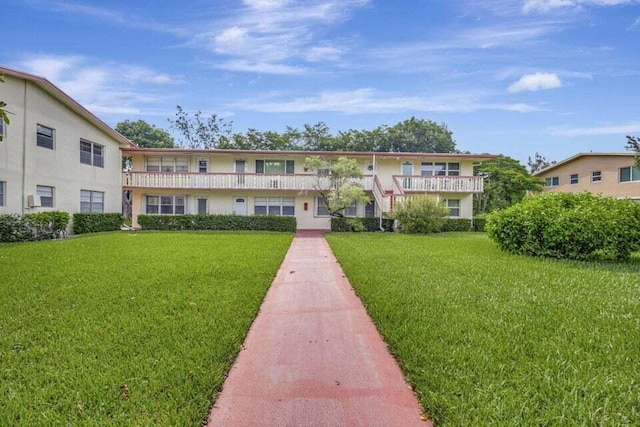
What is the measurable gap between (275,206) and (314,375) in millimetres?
18829

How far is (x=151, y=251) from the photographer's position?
1011 cm

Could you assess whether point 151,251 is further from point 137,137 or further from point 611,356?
point 137,137

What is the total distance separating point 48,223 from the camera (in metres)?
14.4

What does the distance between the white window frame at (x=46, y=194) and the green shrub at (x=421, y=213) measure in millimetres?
15369

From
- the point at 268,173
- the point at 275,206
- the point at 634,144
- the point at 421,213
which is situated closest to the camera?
the point at 634,144

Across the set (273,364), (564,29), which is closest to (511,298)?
(273,364)

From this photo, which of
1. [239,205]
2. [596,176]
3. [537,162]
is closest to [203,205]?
[239,205]

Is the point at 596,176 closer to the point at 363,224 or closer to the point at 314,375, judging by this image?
the point at 363,224

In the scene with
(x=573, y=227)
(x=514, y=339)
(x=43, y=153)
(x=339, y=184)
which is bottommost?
(x=514, y=339)

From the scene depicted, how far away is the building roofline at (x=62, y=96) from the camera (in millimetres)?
13445

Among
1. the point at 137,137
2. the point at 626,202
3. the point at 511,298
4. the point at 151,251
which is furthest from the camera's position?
the point at 137,137

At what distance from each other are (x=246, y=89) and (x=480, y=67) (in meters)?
13.5

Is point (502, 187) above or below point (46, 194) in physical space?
above

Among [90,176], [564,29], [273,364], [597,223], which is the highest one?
[564,29]
